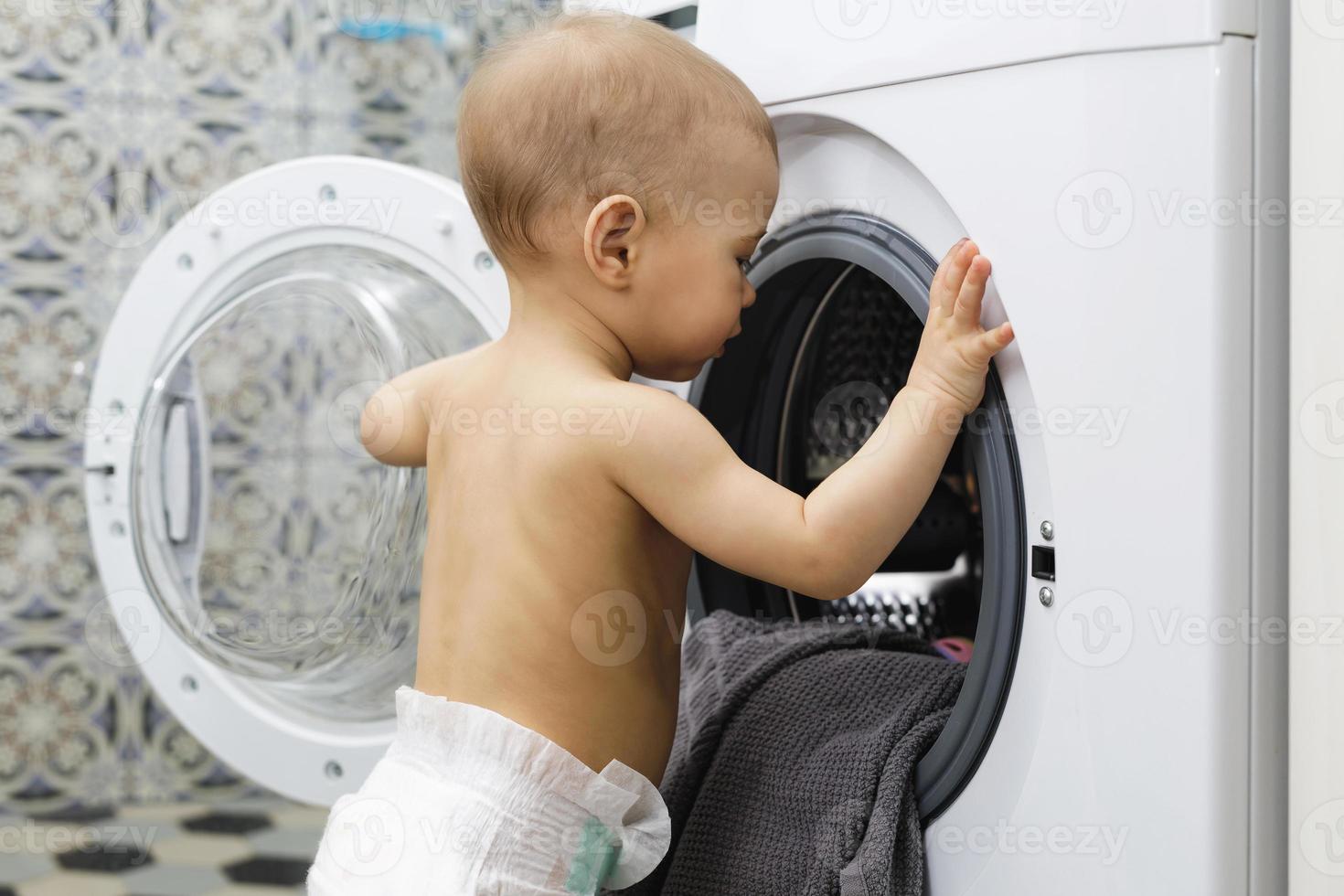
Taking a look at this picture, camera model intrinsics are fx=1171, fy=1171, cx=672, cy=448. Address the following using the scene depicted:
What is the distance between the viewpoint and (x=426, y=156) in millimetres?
1768

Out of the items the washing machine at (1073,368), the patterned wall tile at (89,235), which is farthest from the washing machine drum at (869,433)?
the patterned wall tile at (89,235)

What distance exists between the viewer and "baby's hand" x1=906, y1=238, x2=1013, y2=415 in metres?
0.58

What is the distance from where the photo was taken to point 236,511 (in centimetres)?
117

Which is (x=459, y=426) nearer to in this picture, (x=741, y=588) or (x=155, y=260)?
(x=741, y=588)

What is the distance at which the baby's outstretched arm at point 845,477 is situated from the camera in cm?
59

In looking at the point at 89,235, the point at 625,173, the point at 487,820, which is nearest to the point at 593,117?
the point at 625,173

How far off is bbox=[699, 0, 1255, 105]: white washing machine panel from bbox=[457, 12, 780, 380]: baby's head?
2.0 inches

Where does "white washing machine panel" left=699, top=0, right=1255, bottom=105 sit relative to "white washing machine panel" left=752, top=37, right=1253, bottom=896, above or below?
above

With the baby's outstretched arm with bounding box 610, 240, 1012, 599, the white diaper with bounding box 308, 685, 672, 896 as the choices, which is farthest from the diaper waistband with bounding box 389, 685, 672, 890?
the baby's outstretched arm with bounding box 610, 240, 1012, 599

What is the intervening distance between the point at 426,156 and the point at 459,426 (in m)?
1.13

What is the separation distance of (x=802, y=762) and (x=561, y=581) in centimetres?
18

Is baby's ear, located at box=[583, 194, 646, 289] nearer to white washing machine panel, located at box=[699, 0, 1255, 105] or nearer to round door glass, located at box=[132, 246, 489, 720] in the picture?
white washing machine panel, located at box=[699, 0, 1255, 105]

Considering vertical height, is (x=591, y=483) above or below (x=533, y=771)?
above
